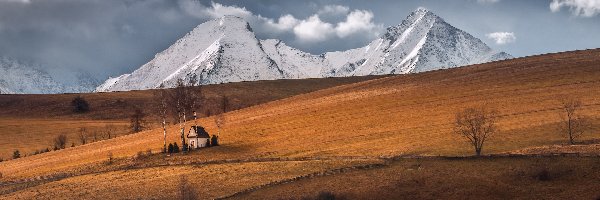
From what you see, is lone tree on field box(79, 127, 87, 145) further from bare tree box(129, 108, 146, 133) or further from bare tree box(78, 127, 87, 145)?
bare tree box(129, 108, 146, 133)

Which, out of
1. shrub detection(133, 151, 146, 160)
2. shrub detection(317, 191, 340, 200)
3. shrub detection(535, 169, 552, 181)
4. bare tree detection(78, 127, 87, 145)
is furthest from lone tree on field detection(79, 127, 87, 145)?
shrub detection(535, 169, 552, 181)

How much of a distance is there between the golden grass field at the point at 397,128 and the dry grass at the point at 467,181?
1.02ft

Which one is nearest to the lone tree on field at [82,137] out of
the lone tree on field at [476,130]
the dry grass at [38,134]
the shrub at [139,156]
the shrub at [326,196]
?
the dry grass at [38,134]

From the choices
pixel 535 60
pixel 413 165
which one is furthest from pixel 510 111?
pixel 535 60

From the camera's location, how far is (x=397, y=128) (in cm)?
8331

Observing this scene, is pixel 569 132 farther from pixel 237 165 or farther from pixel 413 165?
pixel 237 165

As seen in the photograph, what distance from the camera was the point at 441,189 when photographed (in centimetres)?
4419

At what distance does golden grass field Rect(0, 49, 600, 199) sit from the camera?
62809 millimetres

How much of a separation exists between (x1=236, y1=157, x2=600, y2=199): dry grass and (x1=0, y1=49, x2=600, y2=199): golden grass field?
12.3 inches

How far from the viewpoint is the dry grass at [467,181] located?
41812 millimetres

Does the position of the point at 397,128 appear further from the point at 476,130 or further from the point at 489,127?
the point at 476,130

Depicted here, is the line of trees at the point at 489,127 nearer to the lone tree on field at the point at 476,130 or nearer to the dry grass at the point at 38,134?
the lone tree on field at the point at 476,130

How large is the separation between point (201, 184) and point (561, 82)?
68.0 meters

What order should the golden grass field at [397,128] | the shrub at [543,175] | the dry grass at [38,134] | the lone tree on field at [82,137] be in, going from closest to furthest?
1. the shrub at [543,175]
2. the golden grass field at [397,128]
3. the dry grass at [38,134]
4. the lone tree on field at [82,137]
